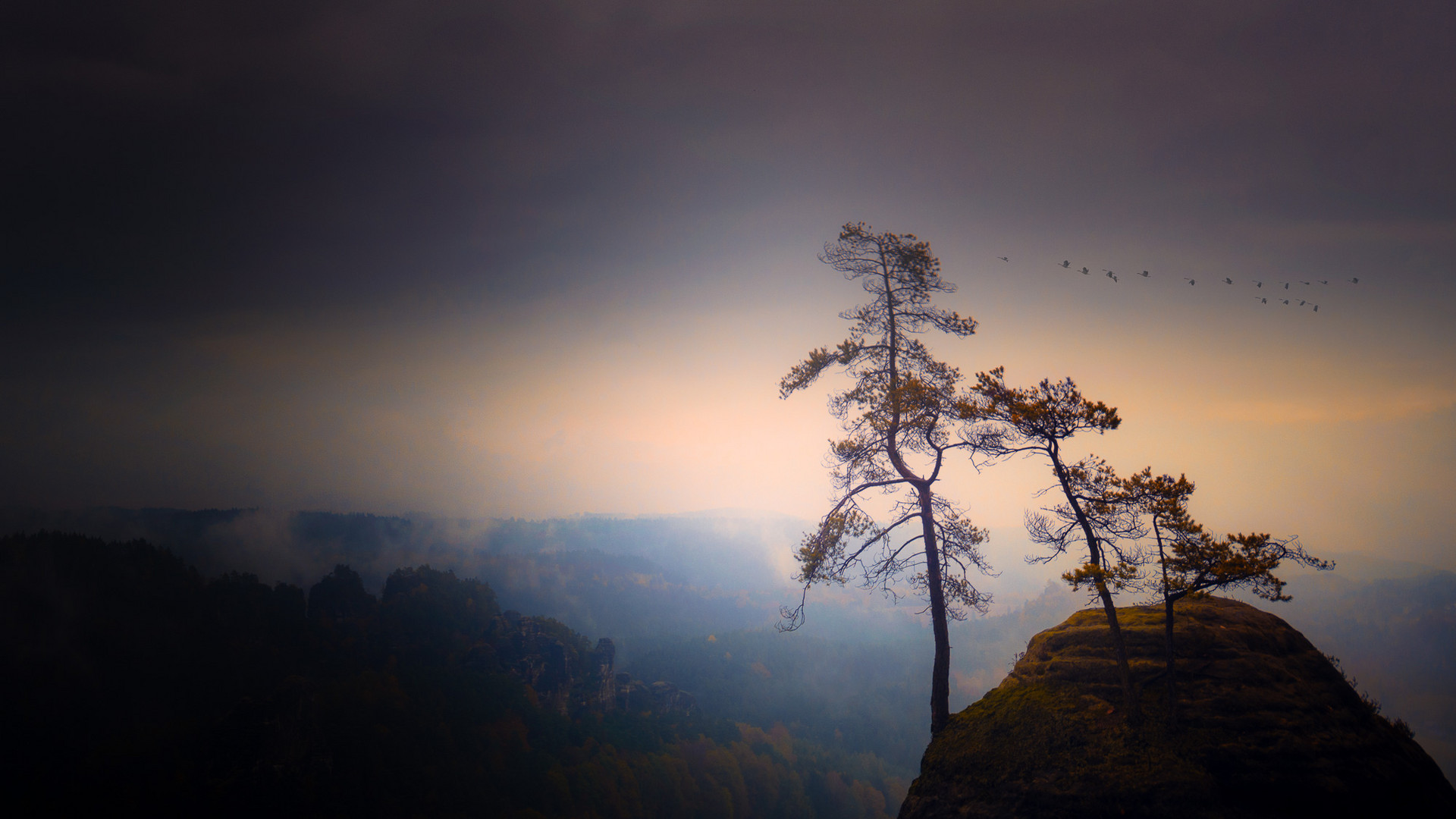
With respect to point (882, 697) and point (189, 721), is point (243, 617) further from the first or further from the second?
point (882, 697)

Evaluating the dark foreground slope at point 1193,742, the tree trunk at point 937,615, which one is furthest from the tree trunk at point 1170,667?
the tree trunk at point 937,615

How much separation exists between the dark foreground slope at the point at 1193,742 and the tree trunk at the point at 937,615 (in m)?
0.56

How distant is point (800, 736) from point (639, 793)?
230 feet

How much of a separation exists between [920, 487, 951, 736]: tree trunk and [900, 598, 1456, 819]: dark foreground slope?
1.85ft

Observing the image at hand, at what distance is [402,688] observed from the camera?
74625 mm

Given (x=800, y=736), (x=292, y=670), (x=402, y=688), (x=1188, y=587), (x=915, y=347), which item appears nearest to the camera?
(x=1188, y=587)

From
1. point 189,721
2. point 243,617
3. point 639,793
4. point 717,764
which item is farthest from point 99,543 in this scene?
point 717,764

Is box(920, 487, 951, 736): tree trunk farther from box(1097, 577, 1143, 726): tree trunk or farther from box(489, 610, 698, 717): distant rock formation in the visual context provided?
box(489, 610, 698, 717): distant rock formation

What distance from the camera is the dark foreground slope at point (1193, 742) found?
9.12m

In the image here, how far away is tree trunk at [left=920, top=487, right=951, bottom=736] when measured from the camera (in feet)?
42.4

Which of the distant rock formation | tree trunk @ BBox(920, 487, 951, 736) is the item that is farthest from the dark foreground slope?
the distant rock formation

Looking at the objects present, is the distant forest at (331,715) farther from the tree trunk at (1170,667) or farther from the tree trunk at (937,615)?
the tree trunk at (1170,667)

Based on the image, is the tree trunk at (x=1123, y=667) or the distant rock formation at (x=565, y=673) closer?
the tree trunk at (x=1123, y=667)

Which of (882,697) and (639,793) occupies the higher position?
(639,793)
